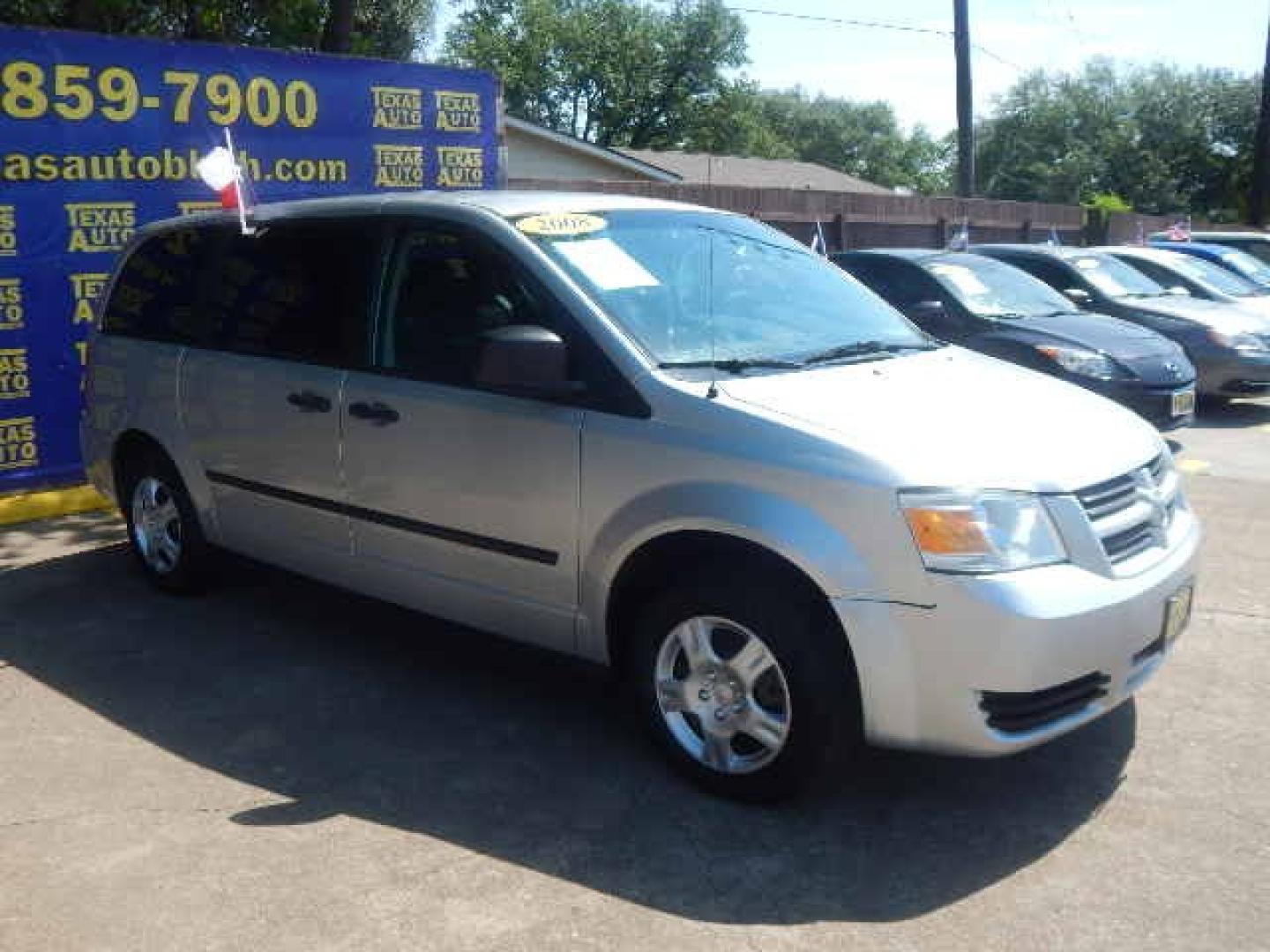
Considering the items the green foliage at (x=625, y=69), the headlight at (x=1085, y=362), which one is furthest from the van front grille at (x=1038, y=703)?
the green foliage at (x=625, y=69)

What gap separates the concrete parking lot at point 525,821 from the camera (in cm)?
321

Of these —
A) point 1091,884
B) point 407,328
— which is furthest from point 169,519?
point 1091,884

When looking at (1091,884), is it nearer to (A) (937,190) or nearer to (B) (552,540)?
(B) (552,540)

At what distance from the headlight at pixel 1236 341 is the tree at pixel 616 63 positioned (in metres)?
47.2

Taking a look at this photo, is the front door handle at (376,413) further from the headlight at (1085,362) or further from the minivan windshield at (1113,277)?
the minivan windshield at (1113,277)

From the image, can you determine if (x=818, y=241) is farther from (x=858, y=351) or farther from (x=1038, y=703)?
(x=1038, y=703)

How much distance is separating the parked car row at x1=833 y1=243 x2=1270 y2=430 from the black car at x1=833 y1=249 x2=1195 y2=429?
10 mm

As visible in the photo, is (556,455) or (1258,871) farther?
(556,455)

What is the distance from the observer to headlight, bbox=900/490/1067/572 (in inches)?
133

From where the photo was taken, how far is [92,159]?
310 inches

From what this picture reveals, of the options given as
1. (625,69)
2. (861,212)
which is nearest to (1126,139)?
(625,69)

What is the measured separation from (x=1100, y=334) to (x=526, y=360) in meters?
6.88

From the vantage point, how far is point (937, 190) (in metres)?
88.2

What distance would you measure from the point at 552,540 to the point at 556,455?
0.28 meters
